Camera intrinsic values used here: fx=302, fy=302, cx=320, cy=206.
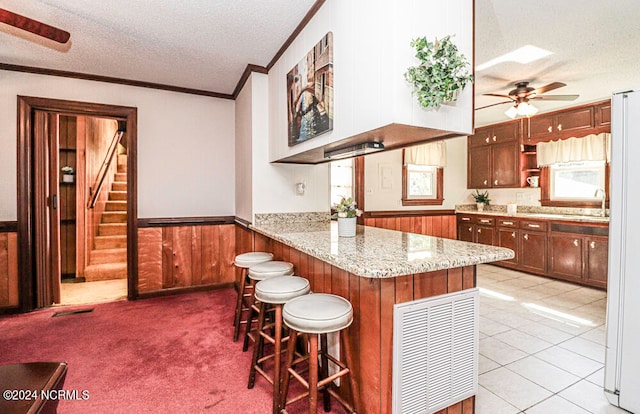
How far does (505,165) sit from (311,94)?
15.6 feet

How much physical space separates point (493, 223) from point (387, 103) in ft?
15.6

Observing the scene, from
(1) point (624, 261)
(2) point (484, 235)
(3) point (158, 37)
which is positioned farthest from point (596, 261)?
(3) point (158, 37)

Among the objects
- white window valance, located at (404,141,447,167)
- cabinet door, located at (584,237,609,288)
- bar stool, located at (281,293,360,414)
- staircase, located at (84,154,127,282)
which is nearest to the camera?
bar stool, located at (281,293,360,414)

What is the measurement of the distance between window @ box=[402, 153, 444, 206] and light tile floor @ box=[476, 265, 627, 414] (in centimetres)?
195

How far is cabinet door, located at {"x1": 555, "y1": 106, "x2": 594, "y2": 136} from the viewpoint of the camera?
4359 mm

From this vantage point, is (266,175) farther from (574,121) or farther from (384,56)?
(574,121)

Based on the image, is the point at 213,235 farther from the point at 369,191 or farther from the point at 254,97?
the point at 369,191

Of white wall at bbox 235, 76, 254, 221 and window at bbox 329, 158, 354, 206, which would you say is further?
window at bbox 329, 158, 354, 206

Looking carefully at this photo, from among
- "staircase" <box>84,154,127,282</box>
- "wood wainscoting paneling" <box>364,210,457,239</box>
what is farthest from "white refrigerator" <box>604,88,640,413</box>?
"staircase" <box>84,154,127,282</box>

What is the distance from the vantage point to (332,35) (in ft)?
6.61

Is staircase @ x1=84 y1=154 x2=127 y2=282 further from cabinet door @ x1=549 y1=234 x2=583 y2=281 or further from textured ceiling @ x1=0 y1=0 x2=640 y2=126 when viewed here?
cabinet door @ x1=549 y1=234 x2=583 y2=281

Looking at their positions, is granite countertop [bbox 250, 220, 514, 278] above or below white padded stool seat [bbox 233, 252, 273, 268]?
above

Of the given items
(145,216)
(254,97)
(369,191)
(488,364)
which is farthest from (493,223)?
(145,216)

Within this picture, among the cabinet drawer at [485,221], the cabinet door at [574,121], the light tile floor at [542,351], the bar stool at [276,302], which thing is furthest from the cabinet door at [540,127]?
the bar stool at [276,302]
